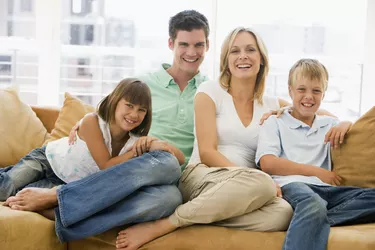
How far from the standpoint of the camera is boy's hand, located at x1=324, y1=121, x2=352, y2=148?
245cm

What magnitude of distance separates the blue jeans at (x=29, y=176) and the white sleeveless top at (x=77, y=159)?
5cm

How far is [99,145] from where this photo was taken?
Answer: 238 centimetres

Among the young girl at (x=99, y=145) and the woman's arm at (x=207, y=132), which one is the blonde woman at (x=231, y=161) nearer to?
the woman's arm at (x=207, y=132)

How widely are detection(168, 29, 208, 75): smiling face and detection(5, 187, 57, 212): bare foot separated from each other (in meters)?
0.94

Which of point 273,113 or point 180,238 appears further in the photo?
point 273,113

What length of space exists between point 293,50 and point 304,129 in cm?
179

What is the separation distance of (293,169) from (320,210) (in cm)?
35

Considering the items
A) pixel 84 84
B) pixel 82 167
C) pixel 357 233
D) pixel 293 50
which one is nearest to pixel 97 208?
pixel 82 167

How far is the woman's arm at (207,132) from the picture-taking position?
8.09 ft

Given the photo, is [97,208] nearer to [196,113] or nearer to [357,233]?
[196,113]

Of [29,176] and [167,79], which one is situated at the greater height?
[167,79]

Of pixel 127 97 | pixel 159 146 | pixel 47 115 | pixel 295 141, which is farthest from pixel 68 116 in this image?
pixel 295 141

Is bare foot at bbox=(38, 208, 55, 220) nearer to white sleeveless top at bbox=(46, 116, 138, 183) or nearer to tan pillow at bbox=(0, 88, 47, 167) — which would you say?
white sleeveless top at bbox=(46, 116, 138, 183)

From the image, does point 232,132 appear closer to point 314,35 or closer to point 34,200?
point 34,200
